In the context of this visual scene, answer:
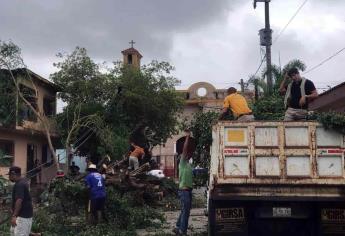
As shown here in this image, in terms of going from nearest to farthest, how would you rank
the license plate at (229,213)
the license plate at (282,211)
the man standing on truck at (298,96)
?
the license plate at (282,211)
the license plate at (229,213)
the man standing on truck at (298,96)

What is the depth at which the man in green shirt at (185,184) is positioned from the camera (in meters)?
11.5

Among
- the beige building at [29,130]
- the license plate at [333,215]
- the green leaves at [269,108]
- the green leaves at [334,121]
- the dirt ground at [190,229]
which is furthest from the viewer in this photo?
the beige building at [29,130]

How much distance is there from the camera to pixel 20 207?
902 cm

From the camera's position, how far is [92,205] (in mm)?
12789

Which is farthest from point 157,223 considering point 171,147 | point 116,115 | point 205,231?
point 171,147

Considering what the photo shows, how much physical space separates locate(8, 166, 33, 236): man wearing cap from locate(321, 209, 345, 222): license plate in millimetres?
4955

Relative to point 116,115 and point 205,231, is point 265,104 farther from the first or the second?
point 116,115

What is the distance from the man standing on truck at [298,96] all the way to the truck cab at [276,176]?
1.18 m

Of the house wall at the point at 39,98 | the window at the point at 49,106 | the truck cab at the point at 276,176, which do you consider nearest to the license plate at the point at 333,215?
the truck cab at the point at 276,176

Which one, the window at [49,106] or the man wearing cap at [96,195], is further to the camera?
the window at [49,106]

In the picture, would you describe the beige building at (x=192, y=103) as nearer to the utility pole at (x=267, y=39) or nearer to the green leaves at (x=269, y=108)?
the utility pole at (x=267, y=39)

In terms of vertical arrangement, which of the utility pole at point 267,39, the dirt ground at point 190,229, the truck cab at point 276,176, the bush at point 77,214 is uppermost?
the utility pole at point 267,39

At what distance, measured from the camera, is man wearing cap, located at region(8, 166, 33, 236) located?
29.5ft

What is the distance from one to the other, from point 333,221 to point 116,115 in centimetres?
2181
